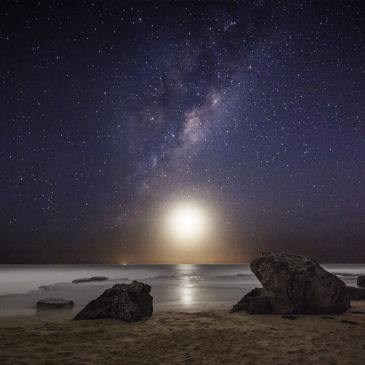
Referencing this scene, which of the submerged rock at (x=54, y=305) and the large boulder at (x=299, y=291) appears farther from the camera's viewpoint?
the submerged rock at (x=54, y=305)

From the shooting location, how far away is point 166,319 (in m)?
11.9

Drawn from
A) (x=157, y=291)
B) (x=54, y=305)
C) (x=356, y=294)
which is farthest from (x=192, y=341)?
(x=157, y=291)

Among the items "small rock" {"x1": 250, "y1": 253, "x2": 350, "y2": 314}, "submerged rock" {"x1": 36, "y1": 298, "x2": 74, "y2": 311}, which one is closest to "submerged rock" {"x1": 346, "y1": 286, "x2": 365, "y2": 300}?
"small rock" {"x1": 250, "y1": 253, "x2": 350, "y2": 314}

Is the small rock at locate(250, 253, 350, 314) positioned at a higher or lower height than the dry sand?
higher

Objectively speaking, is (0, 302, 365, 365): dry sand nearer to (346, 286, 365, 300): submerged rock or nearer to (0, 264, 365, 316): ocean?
(346, 286, 365, 300): submerged rock

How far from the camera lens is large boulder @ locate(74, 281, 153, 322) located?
1130cm

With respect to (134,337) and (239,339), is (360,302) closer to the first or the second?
(239,339)

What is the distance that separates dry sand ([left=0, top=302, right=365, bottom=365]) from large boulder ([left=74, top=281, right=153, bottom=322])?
1.32 ft

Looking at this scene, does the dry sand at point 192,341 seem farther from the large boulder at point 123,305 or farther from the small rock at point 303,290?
the small rock at point 303,290

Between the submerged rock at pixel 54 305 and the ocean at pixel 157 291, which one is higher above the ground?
the submerged rock at pixel 54 305

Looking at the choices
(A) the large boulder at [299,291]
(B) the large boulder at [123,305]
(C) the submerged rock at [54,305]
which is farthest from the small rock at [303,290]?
(C) the submerged rock at [54,305]

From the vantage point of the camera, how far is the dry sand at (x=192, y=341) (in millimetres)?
6730

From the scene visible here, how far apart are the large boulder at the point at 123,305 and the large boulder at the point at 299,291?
3890mm

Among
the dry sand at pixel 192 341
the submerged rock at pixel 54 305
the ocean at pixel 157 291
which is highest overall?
the dry sand at pixel 192 341
